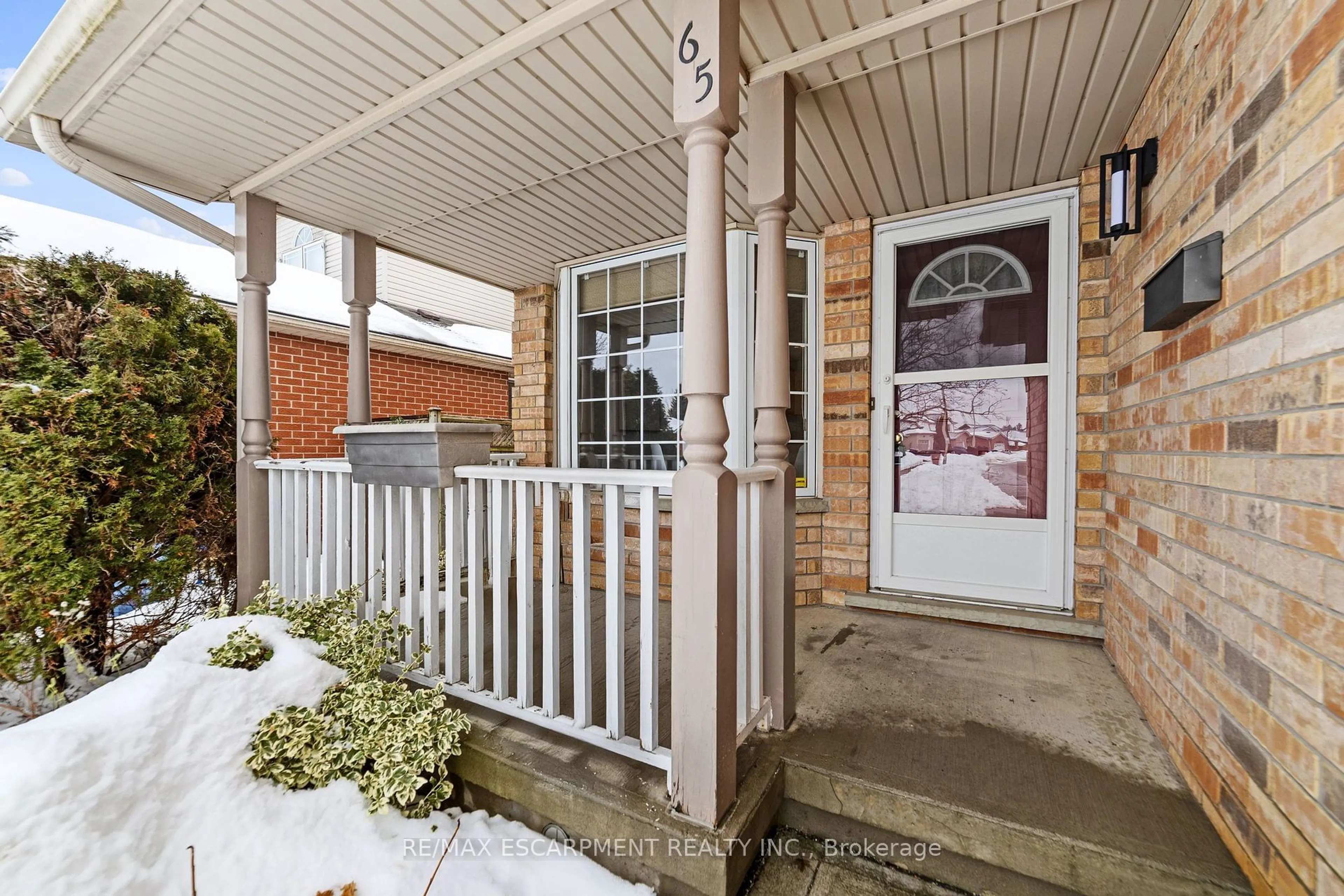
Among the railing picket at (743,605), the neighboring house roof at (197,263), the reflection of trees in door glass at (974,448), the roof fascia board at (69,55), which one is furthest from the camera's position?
the neighboring house roof at (197,263)

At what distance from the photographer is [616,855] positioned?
59.4 inches

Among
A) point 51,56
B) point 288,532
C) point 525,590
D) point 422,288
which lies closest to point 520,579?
point 525,590

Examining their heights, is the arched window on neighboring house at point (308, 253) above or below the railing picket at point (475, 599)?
above

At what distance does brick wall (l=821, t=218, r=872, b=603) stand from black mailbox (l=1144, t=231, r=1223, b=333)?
153cm

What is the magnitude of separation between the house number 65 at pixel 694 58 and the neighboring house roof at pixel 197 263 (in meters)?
4.44

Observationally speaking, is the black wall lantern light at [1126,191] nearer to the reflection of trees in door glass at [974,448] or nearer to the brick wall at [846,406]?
the reflection of trees in door glass at [974,448]

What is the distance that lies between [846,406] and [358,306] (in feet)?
10.6

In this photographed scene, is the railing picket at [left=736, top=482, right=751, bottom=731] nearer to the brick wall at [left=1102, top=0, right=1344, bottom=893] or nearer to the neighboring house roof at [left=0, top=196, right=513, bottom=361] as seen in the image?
the brick wall at [left=1102, top=0, right=1344, bottom=893]

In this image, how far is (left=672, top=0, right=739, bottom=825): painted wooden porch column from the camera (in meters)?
1.44

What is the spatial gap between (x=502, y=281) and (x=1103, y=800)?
15.1 ft

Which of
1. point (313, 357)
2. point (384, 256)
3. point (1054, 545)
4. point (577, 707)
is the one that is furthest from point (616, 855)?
point (384, 256)

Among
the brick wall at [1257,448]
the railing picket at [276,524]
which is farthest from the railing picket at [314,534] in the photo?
the brick wall at [1257,448]

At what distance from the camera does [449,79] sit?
6.66ft

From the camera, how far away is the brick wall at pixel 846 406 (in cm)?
317
